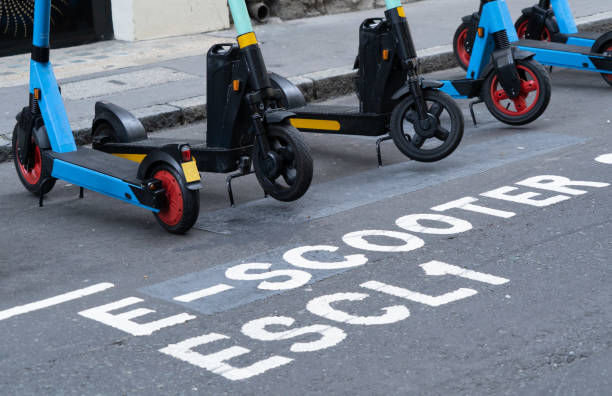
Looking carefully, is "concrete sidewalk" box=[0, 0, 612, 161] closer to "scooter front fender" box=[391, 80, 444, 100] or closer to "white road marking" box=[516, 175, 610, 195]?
"scooter front fender" box=[391, 80, 444, 100]

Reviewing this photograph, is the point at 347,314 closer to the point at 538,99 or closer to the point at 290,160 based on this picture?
the point at 290,160

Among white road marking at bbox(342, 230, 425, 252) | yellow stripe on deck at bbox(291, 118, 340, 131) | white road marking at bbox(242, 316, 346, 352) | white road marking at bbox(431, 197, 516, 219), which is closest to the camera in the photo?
white road marking at bbox(242, 316, 346, 352)

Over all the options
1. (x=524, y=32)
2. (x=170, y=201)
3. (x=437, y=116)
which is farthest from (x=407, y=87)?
(x=524, y=32)

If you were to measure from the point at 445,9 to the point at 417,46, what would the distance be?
8.14 feet

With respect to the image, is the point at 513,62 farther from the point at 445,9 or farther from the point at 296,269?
the point at 445,9

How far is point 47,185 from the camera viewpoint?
253 inches

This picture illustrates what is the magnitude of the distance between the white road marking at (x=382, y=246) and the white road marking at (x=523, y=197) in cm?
90

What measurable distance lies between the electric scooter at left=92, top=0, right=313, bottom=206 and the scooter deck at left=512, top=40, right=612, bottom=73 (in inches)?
141

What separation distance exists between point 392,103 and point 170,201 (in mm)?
2229

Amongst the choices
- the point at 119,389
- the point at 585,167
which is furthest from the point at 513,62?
the point at 119,389

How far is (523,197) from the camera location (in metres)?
6.05

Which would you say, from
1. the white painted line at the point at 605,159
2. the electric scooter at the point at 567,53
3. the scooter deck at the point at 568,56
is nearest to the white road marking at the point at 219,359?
the white painted line at the point at 605,159

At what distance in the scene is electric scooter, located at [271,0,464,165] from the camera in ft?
22.1

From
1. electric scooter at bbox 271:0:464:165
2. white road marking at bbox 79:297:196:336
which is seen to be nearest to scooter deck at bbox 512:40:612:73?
electric scooter at bbox 271:0:464:165
